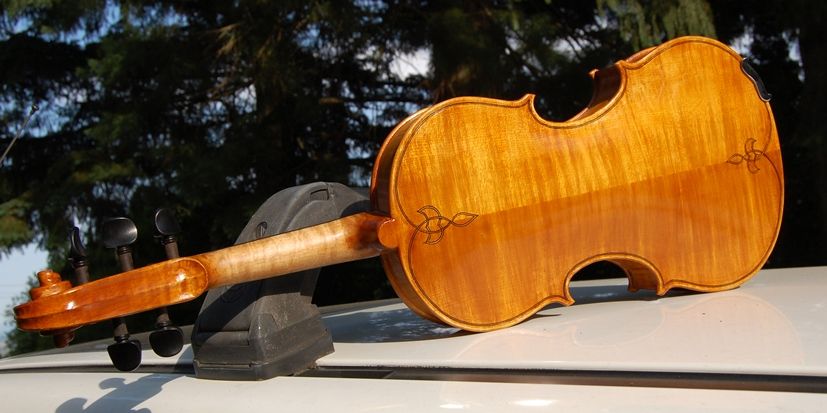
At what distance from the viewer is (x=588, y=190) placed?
1.78 metres

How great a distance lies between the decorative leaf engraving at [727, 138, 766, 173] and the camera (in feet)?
6.52

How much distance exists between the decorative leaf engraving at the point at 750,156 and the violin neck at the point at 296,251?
3.30ft

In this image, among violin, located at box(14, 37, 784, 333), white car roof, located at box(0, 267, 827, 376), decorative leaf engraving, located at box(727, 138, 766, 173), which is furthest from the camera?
decorative leaf engraving, located at box(727, 138, 766, 173)

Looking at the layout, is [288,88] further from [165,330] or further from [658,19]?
[165,330]

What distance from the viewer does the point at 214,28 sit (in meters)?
6.53

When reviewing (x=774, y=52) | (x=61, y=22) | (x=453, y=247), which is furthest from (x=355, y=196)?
(x=774, y=52)

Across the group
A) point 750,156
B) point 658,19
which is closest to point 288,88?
point 658,19

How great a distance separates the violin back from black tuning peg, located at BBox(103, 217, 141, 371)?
20.1 inches

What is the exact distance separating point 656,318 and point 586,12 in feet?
17.4

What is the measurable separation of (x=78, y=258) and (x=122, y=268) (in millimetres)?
72

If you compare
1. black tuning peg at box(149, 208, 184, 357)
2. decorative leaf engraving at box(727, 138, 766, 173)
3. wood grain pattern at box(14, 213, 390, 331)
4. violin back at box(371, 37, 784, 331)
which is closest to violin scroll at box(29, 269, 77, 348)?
wood grain pattern at box(14, 213, 390, 331)

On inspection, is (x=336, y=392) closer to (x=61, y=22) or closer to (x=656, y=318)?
(x=656, y=318)

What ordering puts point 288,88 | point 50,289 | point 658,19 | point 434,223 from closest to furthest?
point 50,289 < point 434,223 < point 658,19 < point 288,88

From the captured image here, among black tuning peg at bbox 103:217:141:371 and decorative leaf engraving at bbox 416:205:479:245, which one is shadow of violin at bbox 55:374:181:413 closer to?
black tuning peg at bbox 103:217:141:371
